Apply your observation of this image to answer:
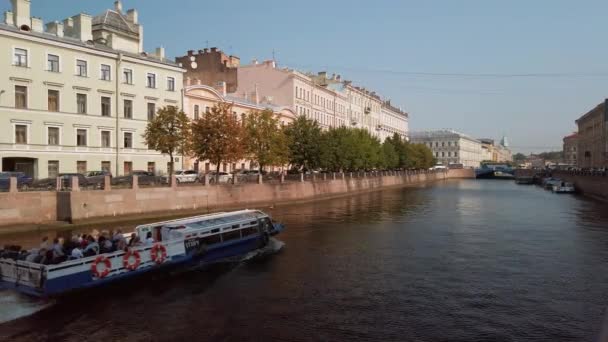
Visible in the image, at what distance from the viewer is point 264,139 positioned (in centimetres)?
5109

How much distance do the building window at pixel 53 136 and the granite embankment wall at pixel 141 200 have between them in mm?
11902

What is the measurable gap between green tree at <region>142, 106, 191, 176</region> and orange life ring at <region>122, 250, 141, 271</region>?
990 inches

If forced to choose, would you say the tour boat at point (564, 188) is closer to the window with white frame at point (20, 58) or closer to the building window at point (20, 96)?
the building window at point (20, 96)

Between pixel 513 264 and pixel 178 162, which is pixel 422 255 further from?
pixel 178 162

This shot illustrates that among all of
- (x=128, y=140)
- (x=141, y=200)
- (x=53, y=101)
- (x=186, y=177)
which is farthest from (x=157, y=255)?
(x=128, y=140)

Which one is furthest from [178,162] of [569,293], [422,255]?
[569,293]

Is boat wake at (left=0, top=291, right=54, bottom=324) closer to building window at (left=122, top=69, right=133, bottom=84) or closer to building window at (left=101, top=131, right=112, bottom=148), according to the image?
building window at (left=101, top=131, right=112, bottom=148)

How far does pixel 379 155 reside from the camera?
84.1 meters

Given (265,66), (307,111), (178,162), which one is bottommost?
(178,162)

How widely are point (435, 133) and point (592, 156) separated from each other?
3270 inches

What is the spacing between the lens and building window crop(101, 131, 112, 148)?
45.0 metres

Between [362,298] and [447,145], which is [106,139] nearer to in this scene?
[362,298]

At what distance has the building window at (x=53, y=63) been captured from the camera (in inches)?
1598

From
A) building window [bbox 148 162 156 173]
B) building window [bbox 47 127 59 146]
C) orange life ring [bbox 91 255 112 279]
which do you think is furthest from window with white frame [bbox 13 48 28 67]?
orange life ring [bbox 91 255 112 279]
